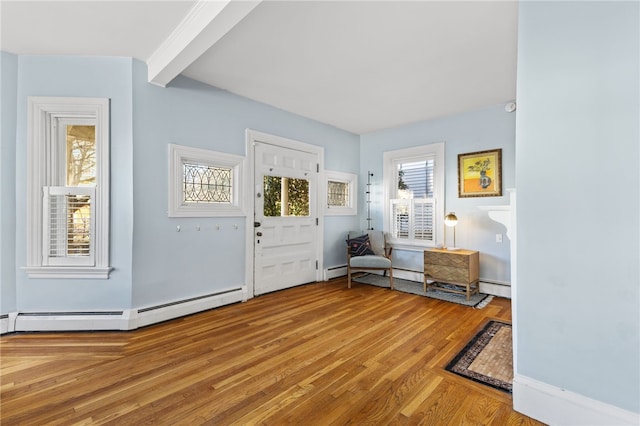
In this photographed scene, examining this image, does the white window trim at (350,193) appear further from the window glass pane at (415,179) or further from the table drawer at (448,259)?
the table drawer at (448,259)

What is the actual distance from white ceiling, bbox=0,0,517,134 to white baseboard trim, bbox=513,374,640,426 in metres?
2.42

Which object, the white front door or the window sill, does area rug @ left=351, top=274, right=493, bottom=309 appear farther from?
the window sill

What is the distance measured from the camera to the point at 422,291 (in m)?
4.00

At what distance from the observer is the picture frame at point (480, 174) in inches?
151

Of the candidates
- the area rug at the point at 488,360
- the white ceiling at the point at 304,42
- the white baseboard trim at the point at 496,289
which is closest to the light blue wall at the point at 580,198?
the area rug at the point at 488,360

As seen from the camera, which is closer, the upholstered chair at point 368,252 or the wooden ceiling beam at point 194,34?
the wooden ceiling beam at point 194,34

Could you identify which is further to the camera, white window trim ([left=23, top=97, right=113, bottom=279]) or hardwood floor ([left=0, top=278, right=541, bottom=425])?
white window trim ([left=23, top=97, right=113, bottom=279])

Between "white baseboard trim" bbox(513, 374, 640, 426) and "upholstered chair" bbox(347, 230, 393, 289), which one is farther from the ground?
"upholstered chair" bbox(347, 230, 393, 289)

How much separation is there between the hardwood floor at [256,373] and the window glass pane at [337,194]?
7.34ft

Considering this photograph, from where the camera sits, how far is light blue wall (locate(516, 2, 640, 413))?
1.31 metres

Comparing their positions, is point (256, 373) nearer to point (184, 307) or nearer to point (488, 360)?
point (184, 307)

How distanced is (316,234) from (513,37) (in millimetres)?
3289

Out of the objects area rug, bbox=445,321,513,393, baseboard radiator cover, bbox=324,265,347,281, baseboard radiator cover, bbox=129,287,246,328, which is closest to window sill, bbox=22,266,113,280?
baseboard radiator cover, bbox=129,287,246,328

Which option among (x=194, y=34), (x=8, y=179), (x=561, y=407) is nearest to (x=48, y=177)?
(x=8, y=179)
